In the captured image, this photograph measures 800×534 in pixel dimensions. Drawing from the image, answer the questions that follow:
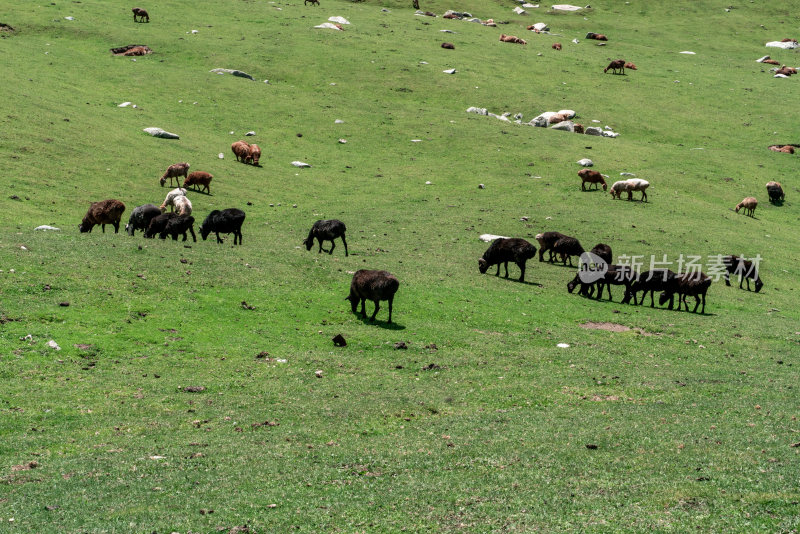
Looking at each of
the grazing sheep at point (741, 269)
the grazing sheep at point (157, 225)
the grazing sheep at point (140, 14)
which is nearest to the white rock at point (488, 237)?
the grazing sheep at point (741, 269)

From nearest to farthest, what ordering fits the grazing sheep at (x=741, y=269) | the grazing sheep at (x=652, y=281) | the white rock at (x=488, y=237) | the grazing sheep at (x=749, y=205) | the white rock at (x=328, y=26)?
the grazing sheep at (x=652, y=281) → the grazing sheep at (x=741, y=269) → the white rock at (x=488, y=237) → the grazing sheep at (x=749, y=205) → the white rock at (x=328, y=26)

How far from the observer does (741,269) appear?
34.8 metres

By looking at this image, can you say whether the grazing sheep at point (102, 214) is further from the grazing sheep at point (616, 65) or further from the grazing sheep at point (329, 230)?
the grazing sheep at point (616, 65)

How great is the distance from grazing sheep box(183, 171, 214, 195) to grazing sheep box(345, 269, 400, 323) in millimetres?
20797

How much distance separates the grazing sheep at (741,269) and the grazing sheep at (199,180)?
28.1 meters

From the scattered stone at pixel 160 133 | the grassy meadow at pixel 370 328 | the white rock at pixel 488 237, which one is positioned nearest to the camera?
the grassy meadow at pixel 370 328

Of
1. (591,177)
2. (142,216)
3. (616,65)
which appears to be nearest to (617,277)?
(591,177)

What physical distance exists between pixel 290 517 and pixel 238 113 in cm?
5138

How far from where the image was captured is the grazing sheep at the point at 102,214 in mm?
30516

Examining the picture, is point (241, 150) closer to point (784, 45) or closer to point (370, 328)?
point (370, 328)

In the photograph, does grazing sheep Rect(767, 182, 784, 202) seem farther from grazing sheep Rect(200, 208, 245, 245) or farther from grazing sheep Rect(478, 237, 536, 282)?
grazing sheep Rect(200, 208, 245, 245)

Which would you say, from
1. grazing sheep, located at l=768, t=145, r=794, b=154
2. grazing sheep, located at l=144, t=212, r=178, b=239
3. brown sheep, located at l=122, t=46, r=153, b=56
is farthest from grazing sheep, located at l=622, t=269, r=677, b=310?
brown sheep, located at l=122, t=46, r=153, b=56

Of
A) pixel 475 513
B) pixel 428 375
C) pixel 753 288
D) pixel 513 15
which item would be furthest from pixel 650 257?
pixel 513 15

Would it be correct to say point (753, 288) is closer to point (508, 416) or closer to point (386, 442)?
point (508, 416)
